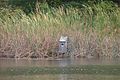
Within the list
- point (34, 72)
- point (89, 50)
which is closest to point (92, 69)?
Answer: point (34, 72)

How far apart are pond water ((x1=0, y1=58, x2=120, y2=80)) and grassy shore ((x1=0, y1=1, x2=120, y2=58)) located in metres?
0.89

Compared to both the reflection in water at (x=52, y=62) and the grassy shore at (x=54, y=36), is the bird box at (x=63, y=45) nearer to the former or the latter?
the grassy shore at (x=54, y=36)

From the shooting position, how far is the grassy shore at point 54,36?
57.0ft

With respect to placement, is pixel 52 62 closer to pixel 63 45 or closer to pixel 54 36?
pixel 63 45

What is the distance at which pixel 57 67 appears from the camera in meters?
14.1

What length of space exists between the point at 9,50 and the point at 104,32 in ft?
11.7

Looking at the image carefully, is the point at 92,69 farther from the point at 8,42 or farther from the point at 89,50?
the point at 8,42

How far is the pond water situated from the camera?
39.3 feet

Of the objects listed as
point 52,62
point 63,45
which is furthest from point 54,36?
point 52,62

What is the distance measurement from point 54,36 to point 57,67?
3781 millimetres

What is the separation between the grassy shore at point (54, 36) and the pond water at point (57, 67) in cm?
89

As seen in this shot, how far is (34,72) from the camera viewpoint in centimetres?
1308

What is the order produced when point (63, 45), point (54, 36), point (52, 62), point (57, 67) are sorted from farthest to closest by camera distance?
1. point (54, 36)
2. point (63, 45)
3. point (52, 62)
4. point (57, 67)

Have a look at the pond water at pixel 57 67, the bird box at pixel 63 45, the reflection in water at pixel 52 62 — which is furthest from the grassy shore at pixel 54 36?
the reflection in water at pixel 52 62
